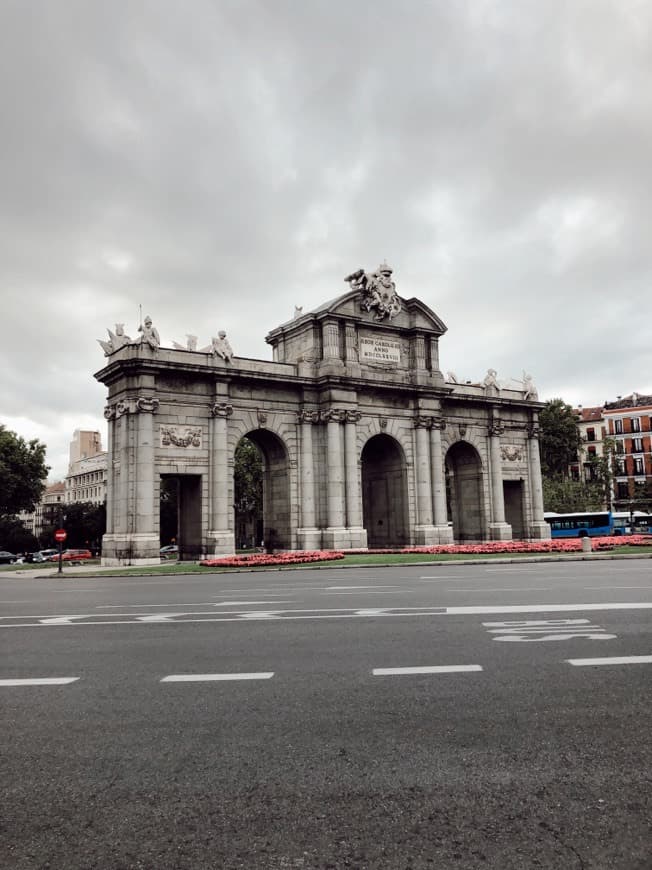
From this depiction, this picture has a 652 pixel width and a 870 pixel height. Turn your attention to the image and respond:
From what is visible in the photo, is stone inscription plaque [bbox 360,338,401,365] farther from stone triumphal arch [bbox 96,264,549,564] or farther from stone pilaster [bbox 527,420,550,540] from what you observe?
stone pilaster [bbox 527,420,550,540]

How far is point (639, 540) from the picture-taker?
126 ft

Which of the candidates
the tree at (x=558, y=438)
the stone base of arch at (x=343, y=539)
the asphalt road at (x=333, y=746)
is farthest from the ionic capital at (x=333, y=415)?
the tree at (x=558, y=438)

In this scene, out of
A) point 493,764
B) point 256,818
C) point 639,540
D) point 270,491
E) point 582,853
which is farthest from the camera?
point 270,491

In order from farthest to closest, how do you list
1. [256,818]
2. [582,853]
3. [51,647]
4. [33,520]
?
1. [33,520]
2. [51,647]
3. [256,818]
4. [582,853]

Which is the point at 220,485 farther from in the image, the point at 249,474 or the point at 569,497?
the point at 569,497

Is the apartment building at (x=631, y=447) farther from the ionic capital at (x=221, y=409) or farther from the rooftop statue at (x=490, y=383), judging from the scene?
the ionic capital at (x=221, y=409)

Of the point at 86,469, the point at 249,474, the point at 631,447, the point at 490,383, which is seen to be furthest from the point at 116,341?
the point at 86,469

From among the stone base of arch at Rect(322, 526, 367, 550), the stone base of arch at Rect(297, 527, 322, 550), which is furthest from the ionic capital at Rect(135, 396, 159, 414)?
the stone base of arch at Rect(322, 526, 367, 550)

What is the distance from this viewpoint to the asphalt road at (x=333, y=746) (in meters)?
3.74

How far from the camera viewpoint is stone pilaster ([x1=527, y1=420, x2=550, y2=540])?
5091cm

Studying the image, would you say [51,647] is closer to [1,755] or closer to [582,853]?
[1,755]

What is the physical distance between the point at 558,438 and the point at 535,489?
33.7m

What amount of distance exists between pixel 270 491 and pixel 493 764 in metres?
38.0

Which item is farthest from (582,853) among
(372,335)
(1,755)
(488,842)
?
(372,335)
